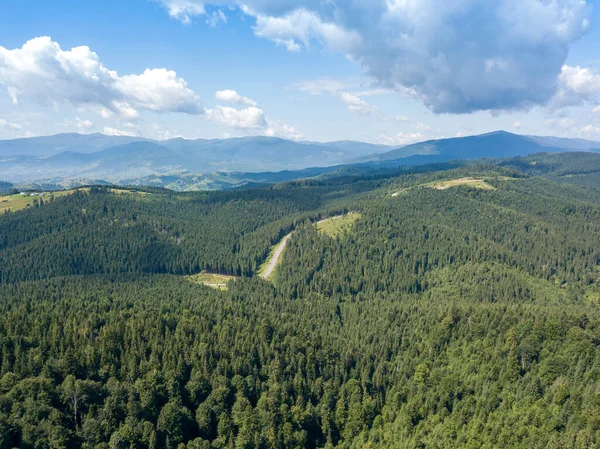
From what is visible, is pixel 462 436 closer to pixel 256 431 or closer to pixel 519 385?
pixel 519 385

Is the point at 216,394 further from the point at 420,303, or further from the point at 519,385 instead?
the point at 420,303

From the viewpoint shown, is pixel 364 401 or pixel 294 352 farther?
pixel 294 352

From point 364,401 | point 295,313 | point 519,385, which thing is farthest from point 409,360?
point 295,313

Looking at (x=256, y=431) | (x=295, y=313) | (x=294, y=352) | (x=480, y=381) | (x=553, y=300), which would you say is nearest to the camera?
(x=256, y=431)

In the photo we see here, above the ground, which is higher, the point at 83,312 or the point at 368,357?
the point at 83,312

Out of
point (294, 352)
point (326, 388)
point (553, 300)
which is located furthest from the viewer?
A: point (553, 300)

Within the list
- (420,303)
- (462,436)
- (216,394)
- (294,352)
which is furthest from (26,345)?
(420,303)

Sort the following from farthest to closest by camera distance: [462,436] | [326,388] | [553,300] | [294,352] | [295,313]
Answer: [553,300] → [295,313] → [294,352] → [326,388] → [462,436]

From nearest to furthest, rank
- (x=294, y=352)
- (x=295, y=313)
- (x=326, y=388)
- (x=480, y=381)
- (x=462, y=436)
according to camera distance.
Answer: (x=462, y=436) < (x=480, y=381) < (x=326, y=388) < (x=294, y=352) < (x=295, y=313)

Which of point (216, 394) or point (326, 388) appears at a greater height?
point (216, 394)
